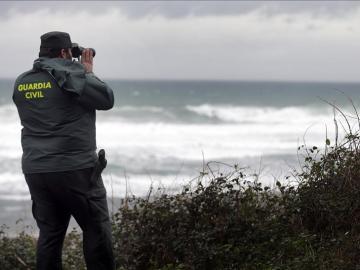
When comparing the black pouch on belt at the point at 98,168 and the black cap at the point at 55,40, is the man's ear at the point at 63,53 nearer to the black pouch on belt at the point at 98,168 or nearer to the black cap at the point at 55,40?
the black cap at the point at 55,40

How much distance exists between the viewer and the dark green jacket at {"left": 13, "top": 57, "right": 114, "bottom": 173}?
4281 mm

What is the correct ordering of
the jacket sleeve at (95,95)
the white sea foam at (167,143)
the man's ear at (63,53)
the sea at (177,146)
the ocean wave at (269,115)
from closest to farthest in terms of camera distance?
the jacket sleeve at (95,95) → the man's ear at (63,53) → the sea at (177,146) → the white sea foam at (167,143) → the ocean wave at (269,115)

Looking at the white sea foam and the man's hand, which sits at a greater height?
the man's hand

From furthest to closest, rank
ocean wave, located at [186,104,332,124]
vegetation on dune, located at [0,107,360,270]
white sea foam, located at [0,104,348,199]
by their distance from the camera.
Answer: ocean wave, located at [186,104,332,124]
white sea foam, located at [0,104,348,199]
vegetation on dune, located at [0,107,360,270]

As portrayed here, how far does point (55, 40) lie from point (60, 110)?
0.49 m

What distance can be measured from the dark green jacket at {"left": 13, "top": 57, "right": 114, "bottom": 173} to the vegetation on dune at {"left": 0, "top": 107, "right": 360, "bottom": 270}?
4.77 ft

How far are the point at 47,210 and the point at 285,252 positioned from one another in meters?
1.91

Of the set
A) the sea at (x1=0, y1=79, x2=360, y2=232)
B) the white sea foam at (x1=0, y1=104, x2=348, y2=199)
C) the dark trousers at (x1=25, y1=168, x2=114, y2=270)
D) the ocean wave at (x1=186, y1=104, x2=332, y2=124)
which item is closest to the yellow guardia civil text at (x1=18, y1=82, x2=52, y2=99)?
the dark trousers at (x1=25, y1=168, x2=114, y2=270)

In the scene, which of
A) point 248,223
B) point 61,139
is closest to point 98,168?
point 61,139

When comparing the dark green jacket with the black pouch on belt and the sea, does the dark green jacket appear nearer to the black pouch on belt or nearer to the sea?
the black pouch on belt

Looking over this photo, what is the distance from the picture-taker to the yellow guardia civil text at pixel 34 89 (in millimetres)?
4328

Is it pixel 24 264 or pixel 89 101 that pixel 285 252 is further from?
pixel 24 264

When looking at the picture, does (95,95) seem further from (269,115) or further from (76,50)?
(269,115)

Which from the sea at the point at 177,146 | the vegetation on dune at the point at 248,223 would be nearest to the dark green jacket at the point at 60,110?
the vegetation on dune at the point at 248,223
